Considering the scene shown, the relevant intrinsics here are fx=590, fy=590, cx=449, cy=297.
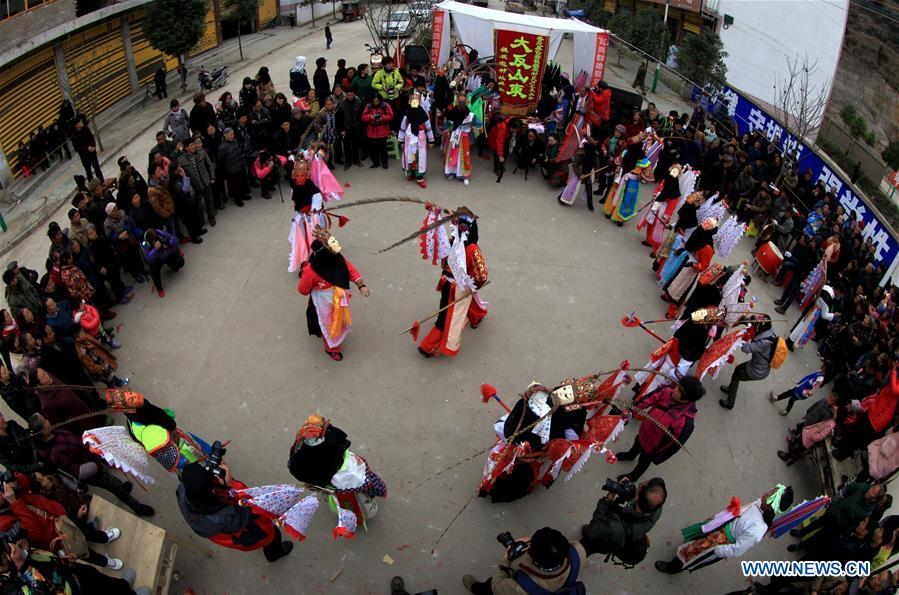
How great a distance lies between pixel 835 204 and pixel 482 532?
804 centimetres

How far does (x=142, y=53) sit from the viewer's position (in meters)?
17.4

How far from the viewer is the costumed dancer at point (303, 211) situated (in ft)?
25.1

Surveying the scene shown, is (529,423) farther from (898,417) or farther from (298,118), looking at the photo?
(298,118)

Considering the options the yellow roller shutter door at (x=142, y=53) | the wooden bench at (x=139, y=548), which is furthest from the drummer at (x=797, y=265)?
the yellow roller shutter door at (x=142, y=53)

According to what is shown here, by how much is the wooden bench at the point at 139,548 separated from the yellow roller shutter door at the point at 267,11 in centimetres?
2641

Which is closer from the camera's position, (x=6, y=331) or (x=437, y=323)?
(x=6, y=331)

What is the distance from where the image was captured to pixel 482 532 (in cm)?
555

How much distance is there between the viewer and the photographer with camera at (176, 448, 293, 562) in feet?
13.8

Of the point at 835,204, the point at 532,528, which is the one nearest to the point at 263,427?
the point at 532,528

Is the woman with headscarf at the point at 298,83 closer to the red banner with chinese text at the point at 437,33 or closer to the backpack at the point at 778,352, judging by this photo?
the red banner with chinese text at the point at 437,33

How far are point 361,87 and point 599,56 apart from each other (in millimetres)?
5341

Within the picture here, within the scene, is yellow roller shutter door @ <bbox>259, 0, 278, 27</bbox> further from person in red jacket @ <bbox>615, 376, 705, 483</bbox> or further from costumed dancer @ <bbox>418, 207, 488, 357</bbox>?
person in red jacket @ <bbox>615, 376, 705, 483</bbox>

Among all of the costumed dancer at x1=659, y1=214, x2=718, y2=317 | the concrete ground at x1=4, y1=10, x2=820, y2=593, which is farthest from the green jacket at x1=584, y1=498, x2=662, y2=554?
the costumed dancer at x1=659, y1=214, x2=718, y2=317

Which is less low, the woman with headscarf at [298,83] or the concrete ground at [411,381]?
the woman with headscarf at [298,83]
